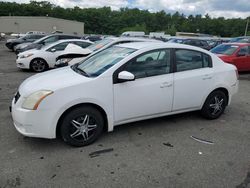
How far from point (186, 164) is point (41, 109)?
84.1 inches

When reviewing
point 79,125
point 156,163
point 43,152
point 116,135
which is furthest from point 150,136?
point 43,152

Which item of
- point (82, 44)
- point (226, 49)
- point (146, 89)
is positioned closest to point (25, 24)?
point (82, 44)

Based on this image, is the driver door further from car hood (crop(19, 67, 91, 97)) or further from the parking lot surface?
car hood (crop(19, 67, 91, 97))

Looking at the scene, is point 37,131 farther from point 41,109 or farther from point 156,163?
point 156,163

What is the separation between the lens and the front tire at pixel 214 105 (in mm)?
4676

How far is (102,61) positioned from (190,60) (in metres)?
1.67

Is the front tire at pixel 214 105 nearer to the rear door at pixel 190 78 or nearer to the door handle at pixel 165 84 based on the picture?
the rear door at pixel 190 78

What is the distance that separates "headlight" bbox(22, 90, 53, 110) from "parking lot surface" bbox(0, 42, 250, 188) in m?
0.70

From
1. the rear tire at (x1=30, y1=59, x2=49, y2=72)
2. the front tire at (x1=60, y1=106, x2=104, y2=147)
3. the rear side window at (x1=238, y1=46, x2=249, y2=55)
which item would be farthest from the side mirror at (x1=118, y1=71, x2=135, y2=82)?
the rear side window at (x1=238, y1=46, x2=249, y2=55)

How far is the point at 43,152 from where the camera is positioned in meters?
3.42

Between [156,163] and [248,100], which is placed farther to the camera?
[248,100]

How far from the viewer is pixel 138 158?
3.31m

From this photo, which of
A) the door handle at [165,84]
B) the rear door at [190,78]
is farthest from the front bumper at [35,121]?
the rear door at [190,78]

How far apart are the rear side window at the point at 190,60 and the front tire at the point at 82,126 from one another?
5.70 feet
